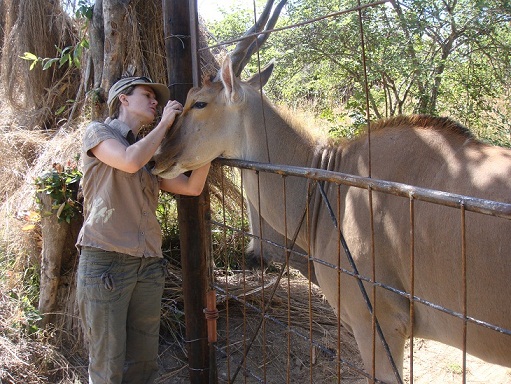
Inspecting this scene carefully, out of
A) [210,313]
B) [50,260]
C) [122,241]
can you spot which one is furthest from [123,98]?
[50,260]

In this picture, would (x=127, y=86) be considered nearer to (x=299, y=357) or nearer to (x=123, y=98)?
→ (x=123, y=98)

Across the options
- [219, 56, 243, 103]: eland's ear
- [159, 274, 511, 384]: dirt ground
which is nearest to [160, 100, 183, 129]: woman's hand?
[219, 56, 243, 103]: eland's ear

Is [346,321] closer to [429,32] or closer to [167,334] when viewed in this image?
[167,334]

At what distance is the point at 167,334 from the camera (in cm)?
495

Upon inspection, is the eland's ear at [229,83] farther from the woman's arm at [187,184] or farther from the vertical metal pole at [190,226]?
the woman's arm at [187,184]

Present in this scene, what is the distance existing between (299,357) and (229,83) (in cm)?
265

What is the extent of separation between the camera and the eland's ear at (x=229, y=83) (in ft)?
11.5

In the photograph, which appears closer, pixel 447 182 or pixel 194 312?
pixel 447 182

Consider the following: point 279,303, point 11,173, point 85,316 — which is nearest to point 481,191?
point 85,316

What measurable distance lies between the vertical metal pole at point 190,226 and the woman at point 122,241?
0.24 metres

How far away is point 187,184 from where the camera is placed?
11.5ft

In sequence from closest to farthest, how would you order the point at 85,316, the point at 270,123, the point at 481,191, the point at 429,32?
the point at 481,191 → the point at 85,316 → the point at 270,123 → the point at 429,32

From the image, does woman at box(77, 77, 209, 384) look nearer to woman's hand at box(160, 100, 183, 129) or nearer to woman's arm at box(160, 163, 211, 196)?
woman's hand at box(160, 100, 183, 129)

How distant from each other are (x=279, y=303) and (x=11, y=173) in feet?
9.96
